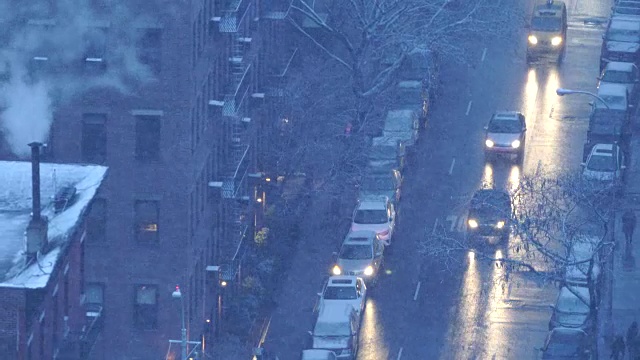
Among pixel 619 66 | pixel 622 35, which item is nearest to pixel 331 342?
pixel 619 66

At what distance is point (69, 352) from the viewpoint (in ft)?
141

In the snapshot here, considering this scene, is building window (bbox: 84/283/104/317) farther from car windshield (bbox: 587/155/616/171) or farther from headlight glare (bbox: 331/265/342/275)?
car windshield (bbox: 587/155/616/171)

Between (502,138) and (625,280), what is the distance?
10483 millimetres

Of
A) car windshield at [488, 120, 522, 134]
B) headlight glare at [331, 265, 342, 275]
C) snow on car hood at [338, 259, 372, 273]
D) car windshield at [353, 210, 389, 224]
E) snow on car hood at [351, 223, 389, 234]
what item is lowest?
headlight glare at [331, 265, 342, 275]

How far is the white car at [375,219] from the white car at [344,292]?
510 cm

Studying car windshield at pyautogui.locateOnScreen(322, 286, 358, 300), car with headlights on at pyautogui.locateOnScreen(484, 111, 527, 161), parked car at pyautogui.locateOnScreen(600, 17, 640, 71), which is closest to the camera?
car windshield at pyautogui.locateOnScreen(322, 286, 358, 300)

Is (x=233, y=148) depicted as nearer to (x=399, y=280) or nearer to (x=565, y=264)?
(x=399, y=280)

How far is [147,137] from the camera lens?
50.9 m

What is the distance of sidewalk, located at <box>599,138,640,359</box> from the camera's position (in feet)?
178

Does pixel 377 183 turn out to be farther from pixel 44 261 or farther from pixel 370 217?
pixel 44 261

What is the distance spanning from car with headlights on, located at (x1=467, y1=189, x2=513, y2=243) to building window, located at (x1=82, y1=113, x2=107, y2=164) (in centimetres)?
1423

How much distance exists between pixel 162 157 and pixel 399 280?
11292 millimetres

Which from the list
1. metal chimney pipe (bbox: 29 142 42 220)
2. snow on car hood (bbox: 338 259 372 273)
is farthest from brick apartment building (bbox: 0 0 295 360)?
metal chimney pipe (bbox: 29 142 42 220)

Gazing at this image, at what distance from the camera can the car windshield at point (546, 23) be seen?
75062 millimetres
